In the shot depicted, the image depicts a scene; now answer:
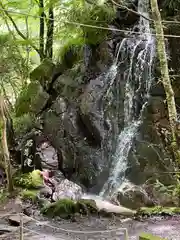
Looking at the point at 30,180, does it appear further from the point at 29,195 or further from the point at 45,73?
the point at 45,73

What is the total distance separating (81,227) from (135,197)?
1.69m

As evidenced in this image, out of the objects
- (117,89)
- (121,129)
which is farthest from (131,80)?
(121,129)

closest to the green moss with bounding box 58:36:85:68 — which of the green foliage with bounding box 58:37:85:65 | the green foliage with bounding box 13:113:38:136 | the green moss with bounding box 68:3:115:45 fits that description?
the green foliage with bounding box 58:37:85:65

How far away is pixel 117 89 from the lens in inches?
379

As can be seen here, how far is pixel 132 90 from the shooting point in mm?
9469

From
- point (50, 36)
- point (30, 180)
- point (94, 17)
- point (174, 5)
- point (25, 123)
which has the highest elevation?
point (174, 5)

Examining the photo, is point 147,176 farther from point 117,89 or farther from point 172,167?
point 117,89

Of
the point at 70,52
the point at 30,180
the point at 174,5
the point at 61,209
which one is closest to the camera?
the point at 61,209

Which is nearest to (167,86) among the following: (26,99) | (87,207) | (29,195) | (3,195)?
(87,207)

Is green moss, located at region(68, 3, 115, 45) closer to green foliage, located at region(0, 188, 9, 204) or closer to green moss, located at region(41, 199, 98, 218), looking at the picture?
green foliage, located at region(0, 188, 9, 204)

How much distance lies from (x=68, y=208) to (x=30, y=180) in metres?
2.29

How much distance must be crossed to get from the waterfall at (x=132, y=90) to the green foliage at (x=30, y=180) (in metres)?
1.74

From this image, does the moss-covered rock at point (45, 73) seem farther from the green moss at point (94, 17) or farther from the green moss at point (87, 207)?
the green moss at point (87, 207)

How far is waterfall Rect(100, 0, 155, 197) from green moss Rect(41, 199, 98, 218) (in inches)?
43.7
